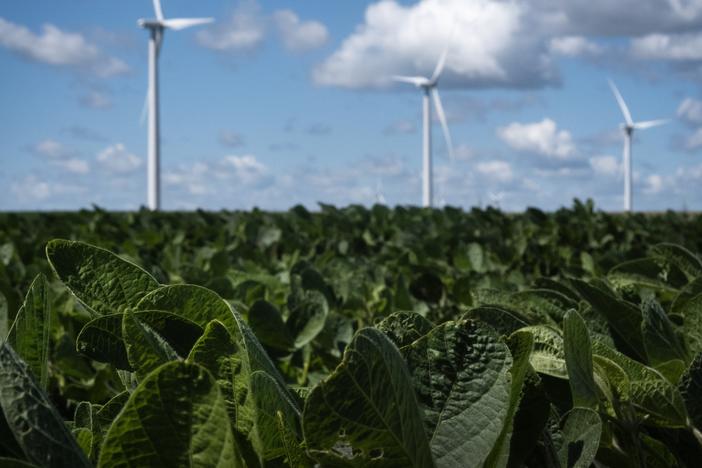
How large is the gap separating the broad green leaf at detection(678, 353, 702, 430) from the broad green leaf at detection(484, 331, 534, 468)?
0.31 m

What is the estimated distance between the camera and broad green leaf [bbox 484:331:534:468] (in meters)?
0.88

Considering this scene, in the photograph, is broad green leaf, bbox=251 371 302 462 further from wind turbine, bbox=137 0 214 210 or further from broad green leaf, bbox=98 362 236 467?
wind turbine, bbox=137 0 214 210

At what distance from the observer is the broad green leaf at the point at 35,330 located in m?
0.98

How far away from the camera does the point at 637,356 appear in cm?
154

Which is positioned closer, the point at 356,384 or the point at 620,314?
the point at 356,384

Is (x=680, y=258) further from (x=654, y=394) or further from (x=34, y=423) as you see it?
(x=34, y=423)

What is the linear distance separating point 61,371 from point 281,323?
0.89 metres

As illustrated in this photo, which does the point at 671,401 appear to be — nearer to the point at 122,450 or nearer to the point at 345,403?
the point at 345,403

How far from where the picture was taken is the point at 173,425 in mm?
693

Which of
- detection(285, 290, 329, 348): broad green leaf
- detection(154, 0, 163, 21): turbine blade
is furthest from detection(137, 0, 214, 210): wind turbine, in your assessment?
detection(285, 290, 329, 348): broad green leaf

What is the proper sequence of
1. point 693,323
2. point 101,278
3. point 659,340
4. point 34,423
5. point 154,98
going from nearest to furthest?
point 34,423
point 101,278
point 659,340
point 693,323
point 154,98

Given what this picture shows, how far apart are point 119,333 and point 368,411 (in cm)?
39

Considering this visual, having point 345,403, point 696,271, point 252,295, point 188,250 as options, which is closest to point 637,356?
point 696,271

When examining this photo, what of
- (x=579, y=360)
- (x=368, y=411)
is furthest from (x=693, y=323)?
(x=368, y=411)
